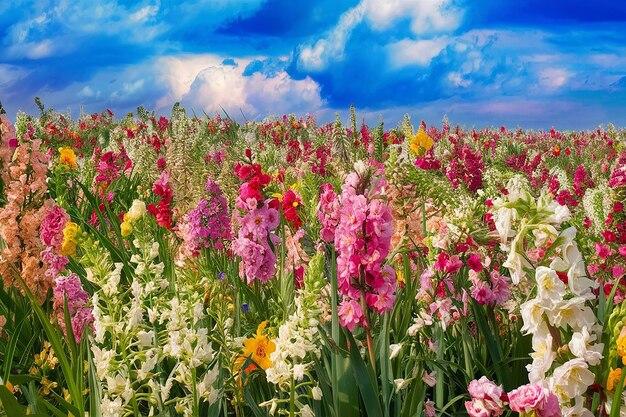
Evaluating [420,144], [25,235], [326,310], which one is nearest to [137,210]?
[25,235]

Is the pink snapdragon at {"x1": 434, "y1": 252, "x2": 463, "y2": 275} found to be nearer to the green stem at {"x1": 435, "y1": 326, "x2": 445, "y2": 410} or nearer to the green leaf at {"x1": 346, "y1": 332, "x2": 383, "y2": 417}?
the green stem at {"x1": 435, "y1": 326, "x2": 445, "y2": 410}

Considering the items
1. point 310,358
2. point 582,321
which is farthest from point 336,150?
point 582,321

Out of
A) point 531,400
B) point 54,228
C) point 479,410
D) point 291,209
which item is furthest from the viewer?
point 291,209

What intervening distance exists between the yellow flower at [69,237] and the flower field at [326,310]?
10 mm

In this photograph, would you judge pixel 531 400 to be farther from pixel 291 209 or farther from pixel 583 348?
pixel 291 209

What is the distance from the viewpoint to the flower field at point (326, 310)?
1952 mm

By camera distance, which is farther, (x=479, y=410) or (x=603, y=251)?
(x=603, y=251)

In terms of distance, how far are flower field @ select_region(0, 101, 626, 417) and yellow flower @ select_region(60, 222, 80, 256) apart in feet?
0.03

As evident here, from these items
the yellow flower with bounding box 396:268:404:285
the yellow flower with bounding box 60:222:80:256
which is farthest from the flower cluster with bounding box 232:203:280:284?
the yellow flower with bounding box 60:222:80:256

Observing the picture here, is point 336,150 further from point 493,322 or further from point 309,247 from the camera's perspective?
point 493,322

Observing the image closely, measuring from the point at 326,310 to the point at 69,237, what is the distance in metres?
1.58

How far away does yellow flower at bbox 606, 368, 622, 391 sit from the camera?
2.01 m

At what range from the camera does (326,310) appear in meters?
2.93

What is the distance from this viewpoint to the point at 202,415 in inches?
104
